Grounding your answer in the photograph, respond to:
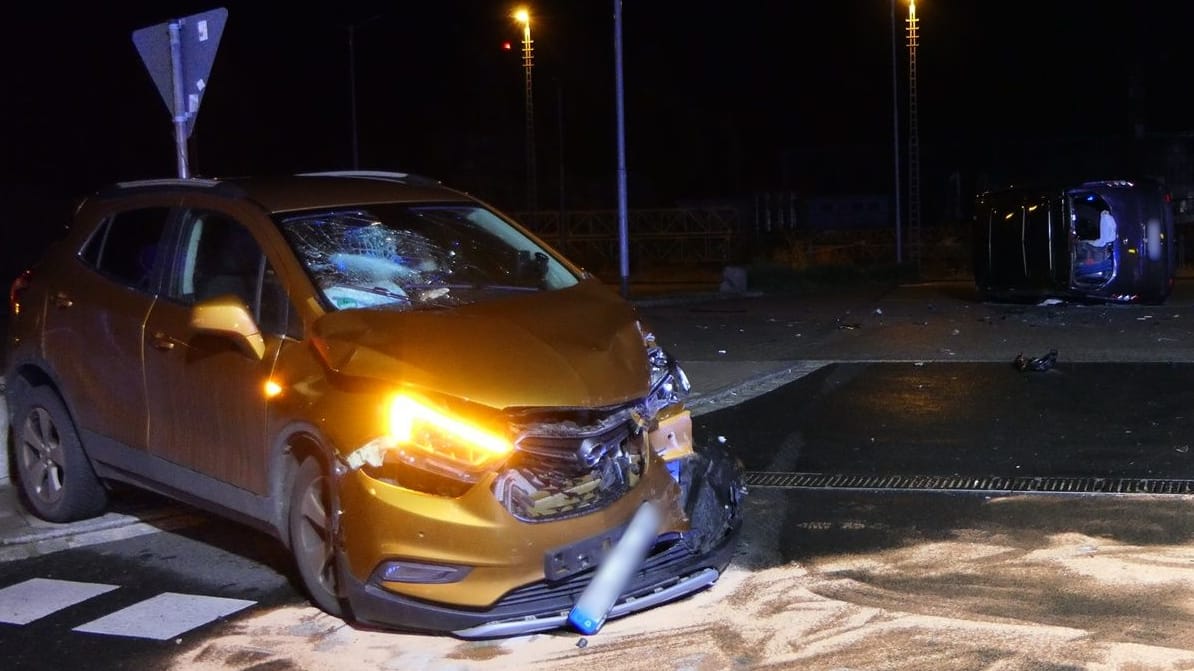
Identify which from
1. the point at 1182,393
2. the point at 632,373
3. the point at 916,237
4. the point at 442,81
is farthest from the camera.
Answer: the point at 442,81

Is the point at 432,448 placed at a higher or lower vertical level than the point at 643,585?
higher

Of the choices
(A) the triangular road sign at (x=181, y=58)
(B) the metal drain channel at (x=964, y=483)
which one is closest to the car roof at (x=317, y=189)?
(A) the triangular road sign at (x=181, y=58)

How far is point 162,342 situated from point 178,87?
10.5 feet

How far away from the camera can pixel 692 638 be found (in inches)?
215

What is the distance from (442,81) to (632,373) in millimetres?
72702

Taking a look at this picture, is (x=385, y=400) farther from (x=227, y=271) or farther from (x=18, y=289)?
(x=18, y=289)

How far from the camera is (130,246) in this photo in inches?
281

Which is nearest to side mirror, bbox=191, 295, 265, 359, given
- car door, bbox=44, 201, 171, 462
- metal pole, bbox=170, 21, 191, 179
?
car door, bbox=44, 201, 171, 462

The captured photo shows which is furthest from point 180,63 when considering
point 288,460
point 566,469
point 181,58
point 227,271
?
point 566,469

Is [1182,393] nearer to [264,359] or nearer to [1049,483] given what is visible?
[1049,483]

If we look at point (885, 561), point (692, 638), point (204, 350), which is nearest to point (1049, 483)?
point (885, 561)

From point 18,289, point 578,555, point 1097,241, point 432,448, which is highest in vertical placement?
point 18,289

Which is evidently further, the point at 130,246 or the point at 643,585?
the point at 130,246

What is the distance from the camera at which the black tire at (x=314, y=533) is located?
18.7ft
